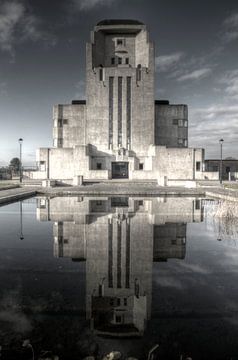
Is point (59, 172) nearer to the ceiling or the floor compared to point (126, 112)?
nearer to the floor

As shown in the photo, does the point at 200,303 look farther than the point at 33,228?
No

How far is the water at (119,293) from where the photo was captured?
3.72 metres

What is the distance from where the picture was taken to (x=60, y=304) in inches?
187

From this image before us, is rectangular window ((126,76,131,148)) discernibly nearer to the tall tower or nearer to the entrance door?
the tall tower

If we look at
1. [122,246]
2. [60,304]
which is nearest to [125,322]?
[60,304]

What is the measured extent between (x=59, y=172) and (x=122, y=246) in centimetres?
4570

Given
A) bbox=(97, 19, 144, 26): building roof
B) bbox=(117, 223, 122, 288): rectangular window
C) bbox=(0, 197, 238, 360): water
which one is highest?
bbox=(97, 19, 144, 26): building roof

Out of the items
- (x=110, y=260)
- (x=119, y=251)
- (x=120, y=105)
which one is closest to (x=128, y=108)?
(x=120, y=105)

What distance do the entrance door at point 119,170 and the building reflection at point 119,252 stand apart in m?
40.3

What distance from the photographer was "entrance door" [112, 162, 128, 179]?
180 feet

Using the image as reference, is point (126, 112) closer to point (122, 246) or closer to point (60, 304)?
point (122, 246)

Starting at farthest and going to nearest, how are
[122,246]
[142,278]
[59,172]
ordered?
[59,172]
[122,246]
[142,278]

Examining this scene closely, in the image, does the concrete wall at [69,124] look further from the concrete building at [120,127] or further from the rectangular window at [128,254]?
the rectangular window at [128,254]

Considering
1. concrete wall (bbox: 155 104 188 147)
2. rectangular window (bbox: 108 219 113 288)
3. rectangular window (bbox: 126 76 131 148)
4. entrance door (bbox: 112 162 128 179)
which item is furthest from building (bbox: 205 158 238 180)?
rectangular window (bbox: 108 219 113 288)
